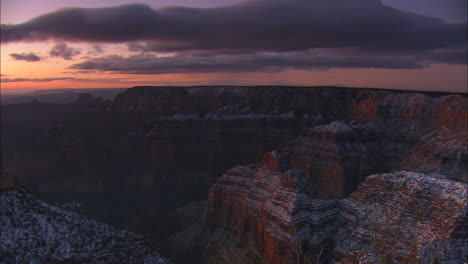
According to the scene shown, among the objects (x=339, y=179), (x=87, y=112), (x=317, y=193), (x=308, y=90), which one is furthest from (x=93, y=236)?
(x=87, y=112)

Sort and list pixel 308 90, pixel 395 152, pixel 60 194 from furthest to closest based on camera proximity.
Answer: pixel 308 90
pixel 60 194
pixel 395 152

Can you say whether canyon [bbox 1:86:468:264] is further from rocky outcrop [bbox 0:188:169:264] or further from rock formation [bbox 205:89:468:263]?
rocky outcrop [bbox 0:188:169:264]

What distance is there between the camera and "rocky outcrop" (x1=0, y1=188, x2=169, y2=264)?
A: 15078mm

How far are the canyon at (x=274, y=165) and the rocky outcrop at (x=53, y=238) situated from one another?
621cm

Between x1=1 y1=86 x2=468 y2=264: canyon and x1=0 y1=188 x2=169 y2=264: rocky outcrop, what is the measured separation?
621 cm

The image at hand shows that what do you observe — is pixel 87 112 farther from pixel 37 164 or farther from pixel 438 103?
pixel 438 103

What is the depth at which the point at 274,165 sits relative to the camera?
28938mm

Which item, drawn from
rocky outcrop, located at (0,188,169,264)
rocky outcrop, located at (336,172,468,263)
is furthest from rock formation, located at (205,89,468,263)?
rocky outcrop, located at (0,188,169,264)

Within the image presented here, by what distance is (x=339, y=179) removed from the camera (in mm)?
35406

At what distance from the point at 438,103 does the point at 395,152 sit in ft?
25.8

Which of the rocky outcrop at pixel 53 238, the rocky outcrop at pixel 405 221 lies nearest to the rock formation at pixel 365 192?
the rocky outcrop at pixel 405 221

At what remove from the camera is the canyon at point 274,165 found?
65.7ft

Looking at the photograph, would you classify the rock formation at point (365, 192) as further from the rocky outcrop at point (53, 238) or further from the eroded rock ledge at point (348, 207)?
the rocky outcrop at point (53, 238)

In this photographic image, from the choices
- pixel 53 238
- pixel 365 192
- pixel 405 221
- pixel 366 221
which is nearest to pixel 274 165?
pixel 365 192
